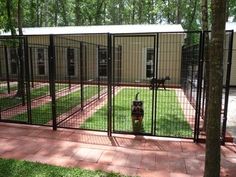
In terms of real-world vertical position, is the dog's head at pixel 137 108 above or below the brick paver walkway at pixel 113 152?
above

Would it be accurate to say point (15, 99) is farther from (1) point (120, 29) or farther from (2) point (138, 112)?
(1) point (120, 29)

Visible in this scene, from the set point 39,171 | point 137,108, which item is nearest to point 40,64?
point 137,108

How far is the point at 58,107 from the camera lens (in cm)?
810

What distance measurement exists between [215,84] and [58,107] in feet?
19.8

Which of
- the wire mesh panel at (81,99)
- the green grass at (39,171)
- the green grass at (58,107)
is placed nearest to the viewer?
the green grass at (39,171)

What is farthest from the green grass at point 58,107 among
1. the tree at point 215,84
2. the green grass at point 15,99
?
the tree at point 215,84

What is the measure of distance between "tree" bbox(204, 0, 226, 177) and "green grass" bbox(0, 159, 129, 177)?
1427 millimetres

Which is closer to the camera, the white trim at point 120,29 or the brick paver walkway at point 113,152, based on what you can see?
the brick paver walkway at point 113,152

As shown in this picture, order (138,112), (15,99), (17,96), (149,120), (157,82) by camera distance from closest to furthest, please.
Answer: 1. (138,112)
2. (157,82)
3. (149,120)
4. (15,99)
5. (17,96)

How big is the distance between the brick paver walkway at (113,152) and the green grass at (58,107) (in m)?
0.97

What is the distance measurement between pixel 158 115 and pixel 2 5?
278 inches

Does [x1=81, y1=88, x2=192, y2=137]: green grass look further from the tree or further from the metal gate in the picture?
the tree

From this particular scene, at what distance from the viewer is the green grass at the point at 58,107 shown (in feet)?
22.5

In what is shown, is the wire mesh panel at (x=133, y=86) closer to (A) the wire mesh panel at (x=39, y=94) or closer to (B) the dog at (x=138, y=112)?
(B) the dog at (x=138, y=112)
